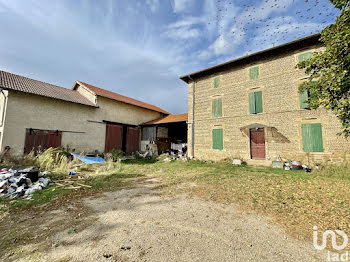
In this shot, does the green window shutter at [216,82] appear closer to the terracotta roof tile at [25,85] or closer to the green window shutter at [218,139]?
the green window shutter at [218,139]

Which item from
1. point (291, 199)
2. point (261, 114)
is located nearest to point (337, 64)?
point (291, 199)

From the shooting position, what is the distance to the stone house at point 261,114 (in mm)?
7797

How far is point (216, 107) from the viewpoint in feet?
36.3

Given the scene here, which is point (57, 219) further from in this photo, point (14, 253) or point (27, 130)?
point (27, 130)

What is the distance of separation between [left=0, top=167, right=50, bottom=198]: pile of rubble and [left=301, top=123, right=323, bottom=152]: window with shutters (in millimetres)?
11686

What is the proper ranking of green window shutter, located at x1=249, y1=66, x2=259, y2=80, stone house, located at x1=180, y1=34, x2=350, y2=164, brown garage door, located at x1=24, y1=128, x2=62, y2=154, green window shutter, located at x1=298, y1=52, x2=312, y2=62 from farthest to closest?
green window shutter, located at x1=249, y1=66, x2=259, y2=80 → brown garage door, located at x1=24, y1=128, x2=62, y2=154 → green window shutter, located at x1=298, y1=52, x2=312, y2=62 → stone house, located at x1=180, y1=34, x2=350, y2=164

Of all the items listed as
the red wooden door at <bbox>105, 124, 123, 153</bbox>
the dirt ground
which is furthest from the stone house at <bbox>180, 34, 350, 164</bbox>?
the dirt ground

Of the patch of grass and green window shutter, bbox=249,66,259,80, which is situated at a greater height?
green window shutter, bbox=249,66,259,80

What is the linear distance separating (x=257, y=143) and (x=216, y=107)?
3.68m

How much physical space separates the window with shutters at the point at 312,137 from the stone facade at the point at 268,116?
15 centimetres

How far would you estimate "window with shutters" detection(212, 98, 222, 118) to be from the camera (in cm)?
1089

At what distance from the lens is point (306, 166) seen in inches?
298

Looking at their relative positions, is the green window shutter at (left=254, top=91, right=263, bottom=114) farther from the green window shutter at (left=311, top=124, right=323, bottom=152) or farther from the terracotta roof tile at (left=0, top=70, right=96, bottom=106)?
the terracotta roof tile at (left=0, top=70, right=96, bottom=106)

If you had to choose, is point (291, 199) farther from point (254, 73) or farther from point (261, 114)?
point (254, 73)
